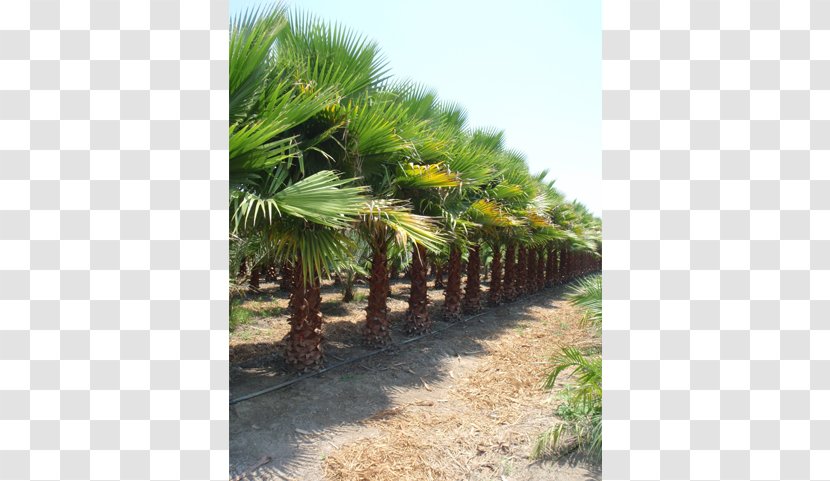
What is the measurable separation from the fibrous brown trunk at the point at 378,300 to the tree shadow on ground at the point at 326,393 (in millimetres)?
245

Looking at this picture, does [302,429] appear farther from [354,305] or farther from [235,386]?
[354,305]

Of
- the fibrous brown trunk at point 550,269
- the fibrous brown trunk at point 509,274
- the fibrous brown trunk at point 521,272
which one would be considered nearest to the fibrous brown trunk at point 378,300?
the fibrous brown trunk at point 509,274

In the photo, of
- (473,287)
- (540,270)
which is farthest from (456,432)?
(540,270)

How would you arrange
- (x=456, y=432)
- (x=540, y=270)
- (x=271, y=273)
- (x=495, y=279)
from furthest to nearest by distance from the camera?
(x=540, y=270) < (x=271, y=273) < (x=495, y=279) < (x=456, y=432)

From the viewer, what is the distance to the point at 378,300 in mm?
7062

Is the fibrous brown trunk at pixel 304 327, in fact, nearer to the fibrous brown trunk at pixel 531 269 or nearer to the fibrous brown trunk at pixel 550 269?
the fibrous brown trunk at pixel 531 269

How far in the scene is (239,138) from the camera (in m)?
3.02

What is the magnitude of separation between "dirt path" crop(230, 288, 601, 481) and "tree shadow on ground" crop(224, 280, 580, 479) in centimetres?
1

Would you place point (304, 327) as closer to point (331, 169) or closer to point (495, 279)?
point (331, 169)

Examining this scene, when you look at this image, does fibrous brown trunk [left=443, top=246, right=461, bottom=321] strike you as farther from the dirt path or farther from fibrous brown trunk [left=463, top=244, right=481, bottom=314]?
the dirt path

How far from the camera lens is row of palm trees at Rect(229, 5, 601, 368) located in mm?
3648

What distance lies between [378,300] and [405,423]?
2687 mm

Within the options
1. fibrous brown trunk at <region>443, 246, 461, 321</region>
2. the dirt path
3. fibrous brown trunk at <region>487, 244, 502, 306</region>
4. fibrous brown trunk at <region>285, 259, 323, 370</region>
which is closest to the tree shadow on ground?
the dirt path

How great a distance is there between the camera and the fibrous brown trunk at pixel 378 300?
22.7 feet
